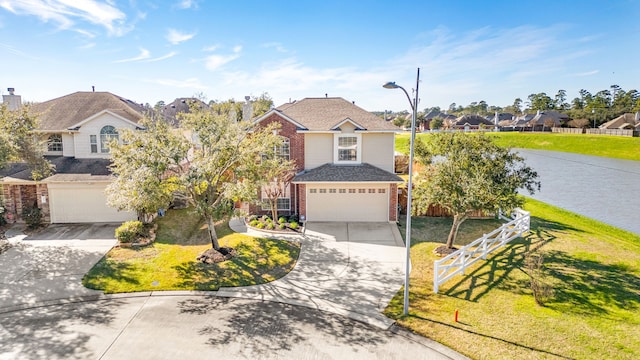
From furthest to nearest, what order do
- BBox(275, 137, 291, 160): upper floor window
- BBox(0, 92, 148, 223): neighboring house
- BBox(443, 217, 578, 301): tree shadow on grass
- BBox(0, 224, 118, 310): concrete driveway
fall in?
BBox(275, 137, 291, 160): upper floor window
BBox(0, 92, 148, 223): neighboring house
BBox(443, 217, 578, 301): tree shadow on grass
BBox(0, 224, 118, 310): concrete driveway

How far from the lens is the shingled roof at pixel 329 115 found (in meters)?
22.4

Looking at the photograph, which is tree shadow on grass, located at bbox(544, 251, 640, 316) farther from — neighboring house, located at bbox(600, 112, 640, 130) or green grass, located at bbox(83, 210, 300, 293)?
neighboring house, located at bbox(600, 112, 640, 130)

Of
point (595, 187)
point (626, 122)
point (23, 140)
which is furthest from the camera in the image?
point (626, 122)

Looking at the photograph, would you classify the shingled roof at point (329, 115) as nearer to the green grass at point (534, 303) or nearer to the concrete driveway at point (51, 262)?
the green grass at point (534, 303)

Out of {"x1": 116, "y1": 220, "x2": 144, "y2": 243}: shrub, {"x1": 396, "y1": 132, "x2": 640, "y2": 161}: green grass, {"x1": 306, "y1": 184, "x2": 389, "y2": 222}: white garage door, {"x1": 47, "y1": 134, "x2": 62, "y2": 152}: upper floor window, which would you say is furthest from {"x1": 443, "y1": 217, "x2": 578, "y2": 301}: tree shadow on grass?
{"x1": 396, "y1": 132, "x2": 640, "y2": 161}: green grass

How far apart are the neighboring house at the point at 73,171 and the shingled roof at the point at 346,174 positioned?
10436 mm

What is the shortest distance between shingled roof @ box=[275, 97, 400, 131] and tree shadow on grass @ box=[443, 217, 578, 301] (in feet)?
30.2

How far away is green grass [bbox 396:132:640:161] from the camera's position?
5791 cm

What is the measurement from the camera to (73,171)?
2127cm

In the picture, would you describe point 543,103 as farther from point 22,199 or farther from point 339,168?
point 22,199

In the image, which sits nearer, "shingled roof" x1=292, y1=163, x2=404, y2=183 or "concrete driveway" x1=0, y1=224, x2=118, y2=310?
"concrete driveway" x1=0, y1=224, x2=118, y2=310

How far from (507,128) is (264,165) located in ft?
324

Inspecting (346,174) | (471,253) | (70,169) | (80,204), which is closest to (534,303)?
(471,253)

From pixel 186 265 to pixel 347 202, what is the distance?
991cm
